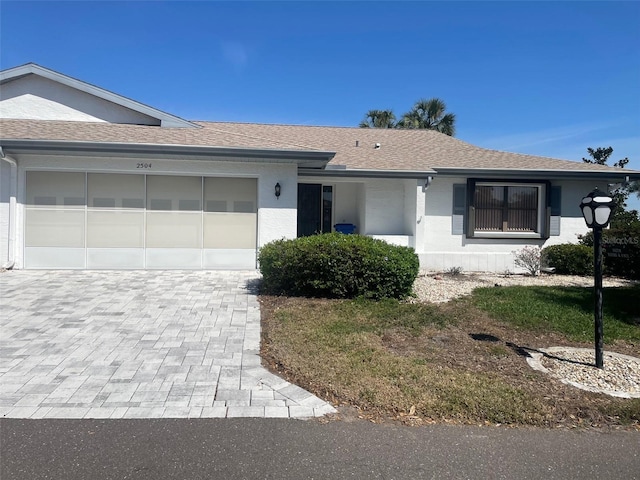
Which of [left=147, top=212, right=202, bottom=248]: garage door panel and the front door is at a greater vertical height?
the front door

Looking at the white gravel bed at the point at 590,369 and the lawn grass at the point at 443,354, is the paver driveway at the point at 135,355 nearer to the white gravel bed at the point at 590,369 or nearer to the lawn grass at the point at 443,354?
the lawn grass at the point at 443,354

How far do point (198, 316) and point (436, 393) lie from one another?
4.09m

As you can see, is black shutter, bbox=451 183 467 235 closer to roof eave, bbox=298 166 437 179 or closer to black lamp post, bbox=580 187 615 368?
roof eave, bbox=298 166 437 179

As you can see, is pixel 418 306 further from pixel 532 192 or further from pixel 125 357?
pixel 532 192

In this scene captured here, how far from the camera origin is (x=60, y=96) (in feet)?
39.5

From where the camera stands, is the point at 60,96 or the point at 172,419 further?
the point at 60,96

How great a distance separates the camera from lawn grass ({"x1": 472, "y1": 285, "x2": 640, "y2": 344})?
6.55 m

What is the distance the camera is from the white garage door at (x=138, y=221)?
1068 centimetres

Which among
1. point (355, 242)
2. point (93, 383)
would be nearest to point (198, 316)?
point (93, 383)

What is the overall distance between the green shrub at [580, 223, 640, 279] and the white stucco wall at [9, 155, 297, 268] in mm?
8728

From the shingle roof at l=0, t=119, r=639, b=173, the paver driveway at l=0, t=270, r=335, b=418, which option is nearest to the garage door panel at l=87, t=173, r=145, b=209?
the shingle roof at l=0, t=119, r=639, b=173

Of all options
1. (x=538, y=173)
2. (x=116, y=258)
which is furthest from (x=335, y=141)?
(x=116, y=258)

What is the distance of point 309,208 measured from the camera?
572 inches

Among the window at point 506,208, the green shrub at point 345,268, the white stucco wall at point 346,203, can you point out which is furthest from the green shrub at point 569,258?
the green shrub at point 345,268
